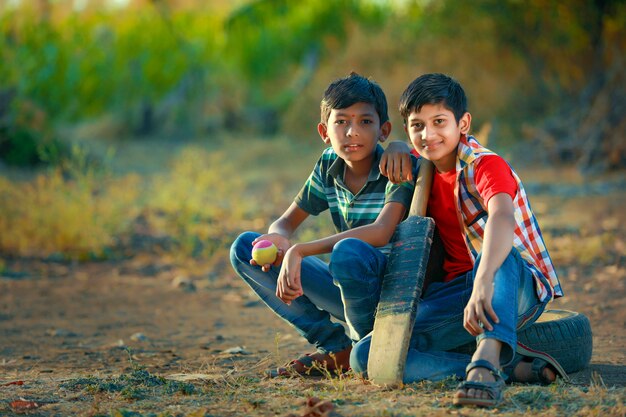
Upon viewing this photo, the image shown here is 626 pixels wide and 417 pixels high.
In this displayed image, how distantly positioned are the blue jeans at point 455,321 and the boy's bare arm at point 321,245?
1.10ft

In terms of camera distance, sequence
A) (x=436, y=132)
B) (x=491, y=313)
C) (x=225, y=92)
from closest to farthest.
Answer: (x=491, y=313)
(x=436, y=132)
(x=225, y=92)

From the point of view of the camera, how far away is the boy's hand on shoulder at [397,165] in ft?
11.9

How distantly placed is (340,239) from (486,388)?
948 mm

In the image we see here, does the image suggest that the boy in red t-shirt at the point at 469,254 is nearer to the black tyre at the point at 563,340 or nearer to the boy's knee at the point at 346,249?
the black tyre at the point at 563,340

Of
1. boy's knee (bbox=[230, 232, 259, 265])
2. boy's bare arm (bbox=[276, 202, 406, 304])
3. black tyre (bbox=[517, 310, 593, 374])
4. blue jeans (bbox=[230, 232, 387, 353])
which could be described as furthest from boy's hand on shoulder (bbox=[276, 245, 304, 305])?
black tyre (bbox=[517, 310, 593, 374])

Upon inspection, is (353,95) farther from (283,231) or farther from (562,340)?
(562,340)

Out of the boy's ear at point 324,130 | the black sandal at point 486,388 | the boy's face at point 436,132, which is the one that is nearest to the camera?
the black sandal at point 486,388

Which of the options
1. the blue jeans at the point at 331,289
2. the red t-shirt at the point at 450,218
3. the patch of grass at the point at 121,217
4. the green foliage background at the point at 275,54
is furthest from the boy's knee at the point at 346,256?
the green foliage background at the point at 275,54

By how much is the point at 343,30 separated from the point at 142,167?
5313 mm

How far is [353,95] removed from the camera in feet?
12.3

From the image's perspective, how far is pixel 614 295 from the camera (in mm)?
5688

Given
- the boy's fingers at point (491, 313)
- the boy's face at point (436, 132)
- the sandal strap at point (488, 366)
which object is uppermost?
the boy's face at point (436, 132)

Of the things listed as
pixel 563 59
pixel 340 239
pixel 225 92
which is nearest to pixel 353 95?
pixel 340 239

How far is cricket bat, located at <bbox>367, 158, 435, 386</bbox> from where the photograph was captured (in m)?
3.36
